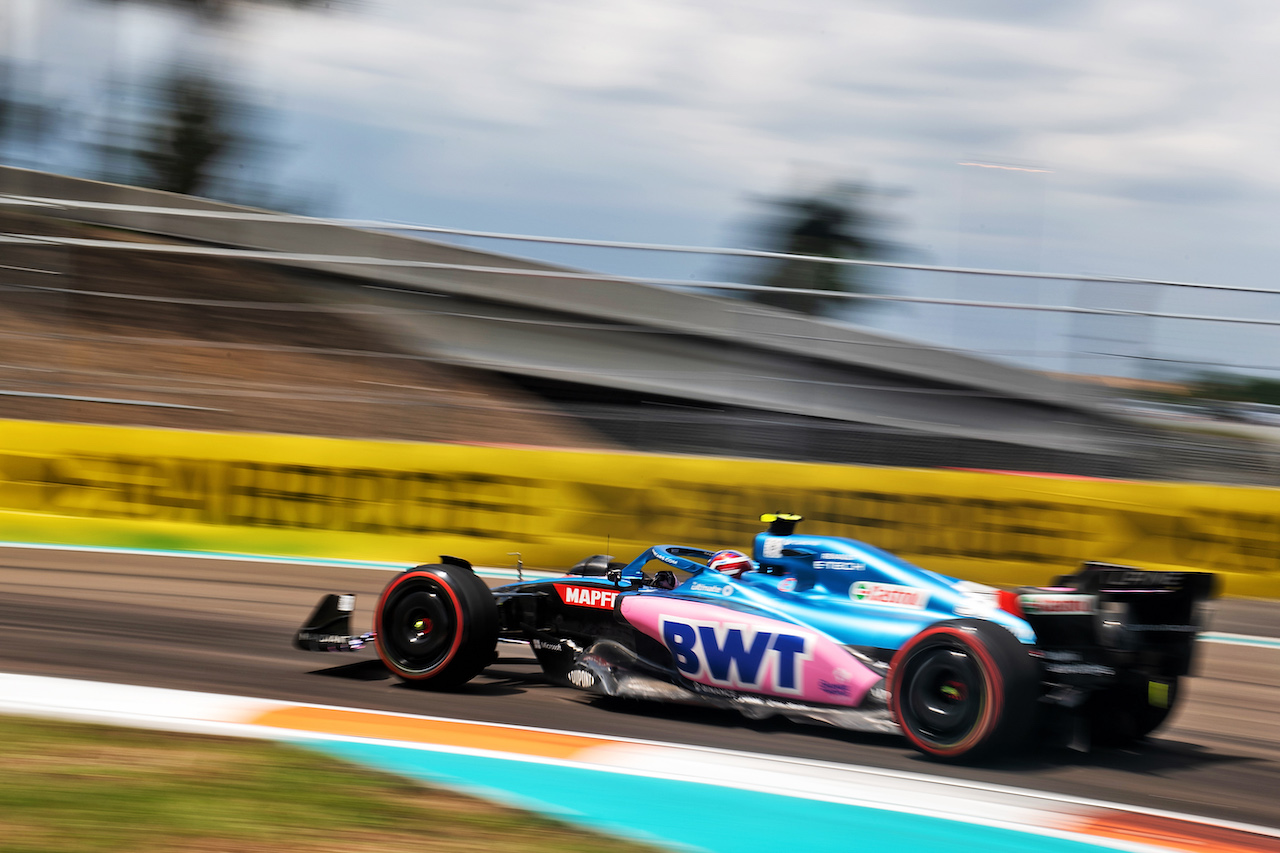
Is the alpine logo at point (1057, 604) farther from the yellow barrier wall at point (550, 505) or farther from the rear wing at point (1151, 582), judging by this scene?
the yellow barrier wall at point (550, 505)

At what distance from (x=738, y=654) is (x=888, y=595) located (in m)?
0.69

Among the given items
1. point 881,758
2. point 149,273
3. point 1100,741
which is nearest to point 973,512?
point 1100,741

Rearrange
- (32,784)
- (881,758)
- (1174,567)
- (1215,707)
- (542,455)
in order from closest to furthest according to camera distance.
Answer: (32,784) → (881,758) → (1215,707) → (1174,567) → (542,455)

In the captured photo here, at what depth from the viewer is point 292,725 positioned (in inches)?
190

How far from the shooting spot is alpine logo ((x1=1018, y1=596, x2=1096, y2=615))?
470 cm

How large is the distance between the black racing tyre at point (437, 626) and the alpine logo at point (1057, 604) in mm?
2394

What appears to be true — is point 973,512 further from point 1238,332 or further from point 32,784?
point 32,784

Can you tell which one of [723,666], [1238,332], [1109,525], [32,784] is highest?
[1238,332]

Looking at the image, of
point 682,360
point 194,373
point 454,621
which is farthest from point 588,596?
point 194,373

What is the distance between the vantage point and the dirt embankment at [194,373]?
1016cm

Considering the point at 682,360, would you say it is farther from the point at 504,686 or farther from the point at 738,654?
the point at 738,654

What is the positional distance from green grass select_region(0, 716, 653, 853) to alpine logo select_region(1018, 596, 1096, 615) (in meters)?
2.02

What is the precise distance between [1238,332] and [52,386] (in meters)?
9.86

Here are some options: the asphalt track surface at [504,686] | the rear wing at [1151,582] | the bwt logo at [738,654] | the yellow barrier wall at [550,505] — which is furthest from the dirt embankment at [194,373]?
the rear wing at [1151,582]
